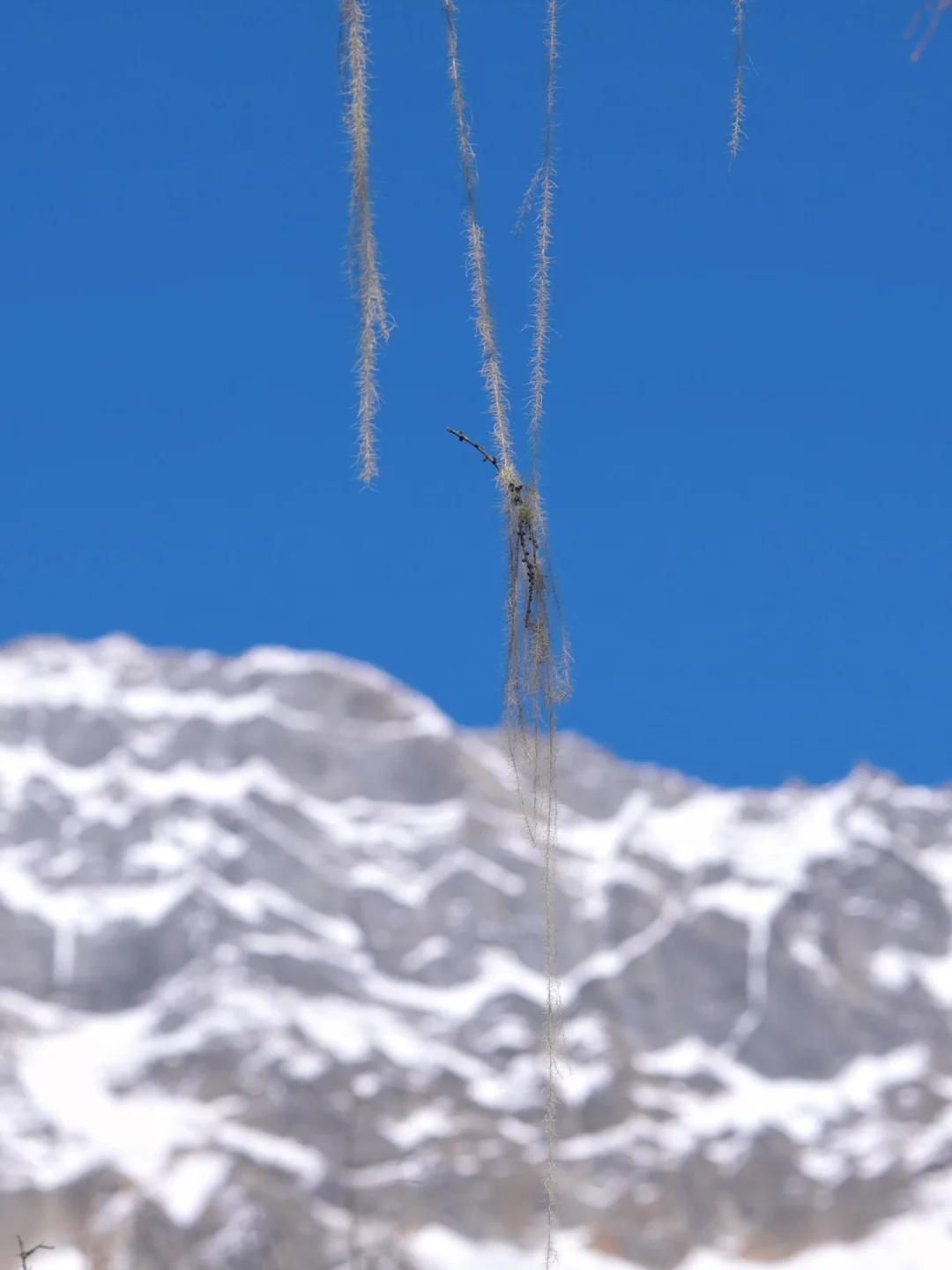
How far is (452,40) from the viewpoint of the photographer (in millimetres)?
6355

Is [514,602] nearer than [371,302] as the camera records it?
No

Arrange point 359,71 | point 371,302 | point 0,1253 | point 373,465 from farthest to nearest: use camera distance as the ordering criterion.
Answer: point 0,1253, point 359,71, point 371,302, point 373,465

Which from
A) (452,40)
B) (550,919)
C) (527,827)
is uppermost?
(452,40)

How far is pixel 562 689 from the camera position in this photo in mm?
6789

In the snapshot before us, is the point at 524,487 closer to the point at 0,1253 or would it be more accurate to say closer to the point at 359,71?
the point at 359,71

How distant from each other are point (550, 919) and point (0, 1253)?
664 feet

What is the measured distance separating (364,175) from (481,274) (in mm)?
587

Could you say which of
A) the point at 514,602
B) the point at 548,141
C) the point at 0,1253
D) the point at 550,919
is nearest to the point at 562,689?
the point at 514,602

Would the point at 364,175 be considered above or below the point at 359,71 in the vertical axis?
below

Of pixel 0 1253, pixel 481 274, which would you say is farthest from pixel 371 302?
pixel 0 1253

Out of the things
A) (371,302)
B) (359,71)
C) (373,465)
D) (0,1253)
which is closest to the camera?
(373,465)

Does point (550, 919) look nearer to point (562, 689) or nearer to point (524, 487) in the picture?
point (562, 689)

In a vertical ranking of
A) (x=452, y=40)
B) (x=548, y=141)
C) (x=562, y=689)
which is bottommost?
(x=562, y=689)

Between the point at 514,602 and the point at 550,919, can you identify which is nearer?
the point at 550,919
